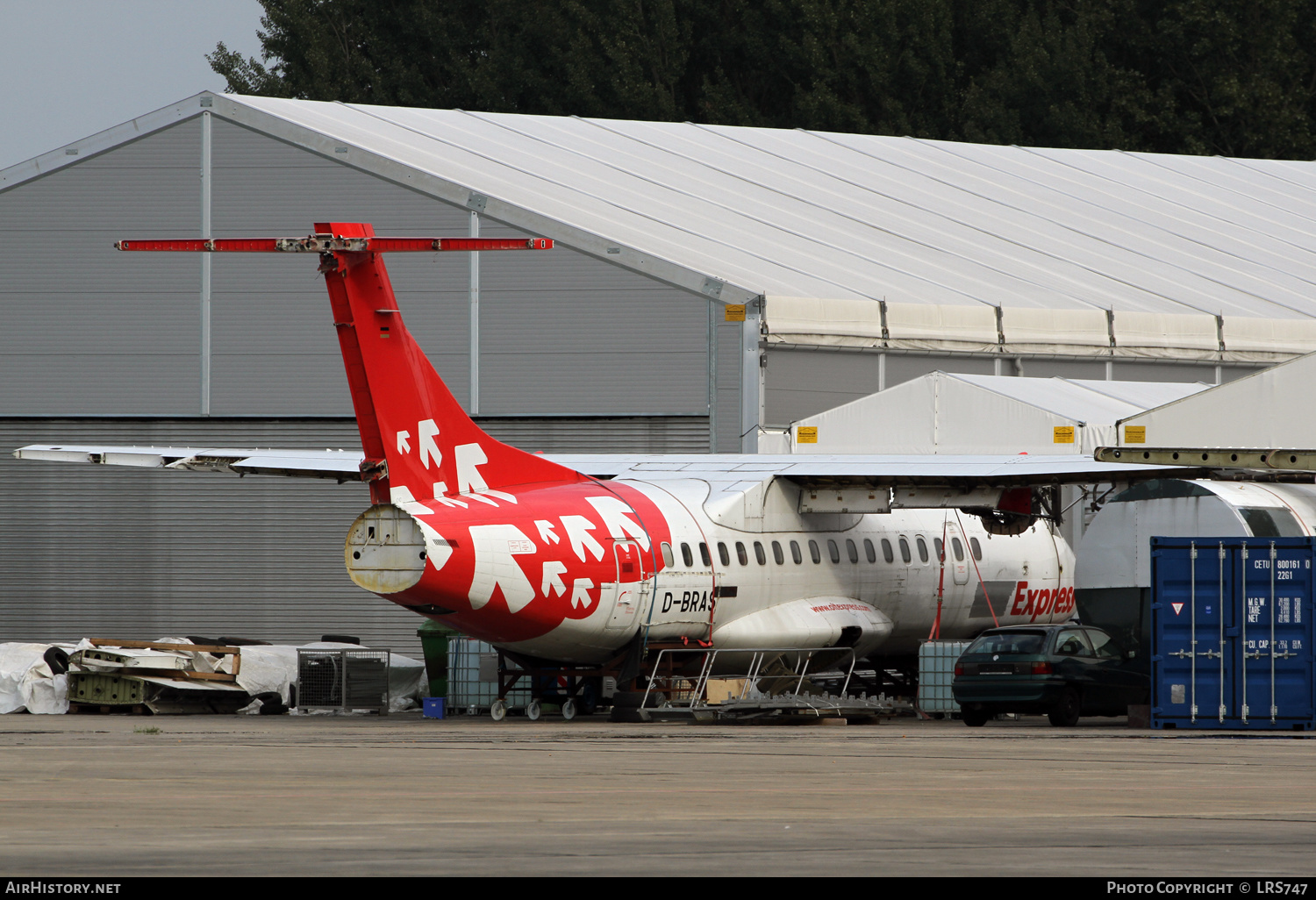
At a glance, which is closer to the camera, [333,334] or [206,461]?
[206,461]

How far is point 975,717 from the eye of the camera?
25.6 metres

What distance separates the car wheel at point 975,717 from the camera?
2547 centimetres

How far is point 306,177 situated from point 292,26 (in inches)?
1647

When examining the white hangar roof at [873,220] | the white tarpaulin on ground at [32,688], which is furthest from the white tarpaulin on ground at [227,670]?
the white hangar roof at [873,220]

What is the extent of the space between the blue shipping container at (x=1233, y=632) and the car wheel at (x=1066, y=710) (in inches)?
56.5

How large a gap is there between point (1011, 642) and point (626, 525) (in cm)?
Result: 522

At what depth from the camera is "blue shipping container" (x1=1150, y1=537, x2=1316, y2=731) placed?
22719 mm

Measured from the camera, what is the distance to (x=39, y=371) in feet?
121

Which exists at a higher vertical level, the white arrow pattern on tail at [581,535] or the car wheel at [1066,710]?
the white arrow pattern on tail at [581,535]

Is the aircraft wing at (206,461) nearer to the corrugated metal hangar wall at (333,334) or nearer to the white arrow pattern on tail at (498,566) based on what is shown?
the white arrow pattern on tail at (498,566)

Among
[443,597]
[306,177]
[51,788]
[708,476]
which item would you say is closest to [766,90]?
[306,177]

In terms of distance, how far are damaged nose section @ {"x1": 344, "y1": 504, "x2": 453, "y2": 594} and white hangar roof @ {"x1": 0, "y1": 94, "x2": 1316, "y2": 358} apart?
1221cm

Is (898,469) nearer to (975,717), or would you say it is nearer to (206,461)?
(975,717)

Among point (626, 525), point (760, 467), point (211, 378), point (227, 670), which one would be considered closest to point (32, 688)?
point (227, 670)
